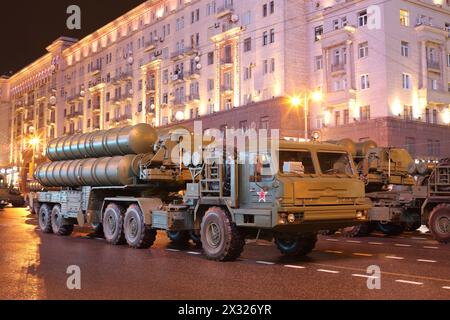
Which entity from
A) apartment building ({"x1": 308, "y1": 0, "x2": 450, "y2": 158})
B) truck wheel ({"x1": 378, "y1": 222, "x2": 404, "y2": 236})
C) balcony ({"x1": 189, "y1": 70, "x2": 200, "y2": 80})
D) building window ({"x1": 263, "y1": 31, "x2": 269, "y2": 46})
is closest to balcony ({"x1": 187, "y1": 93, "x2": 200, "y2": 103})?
balcony ({"x1": 189, "y1": 70, "x2": 200, "y2": 80})

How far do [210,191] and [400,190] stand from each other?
9204 mm

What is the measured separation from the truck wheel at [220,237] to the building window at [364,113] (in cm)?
3430

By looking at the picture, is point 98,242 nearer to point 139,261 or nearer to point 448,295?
point 139,261

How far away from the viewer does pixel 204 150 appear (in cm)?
1305

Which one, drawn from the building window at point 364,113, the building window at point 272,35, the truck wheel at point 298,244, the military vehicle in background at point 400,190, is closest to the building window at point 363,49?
the building window at point 364,113

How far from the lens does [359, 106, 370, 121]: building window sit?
146 ft

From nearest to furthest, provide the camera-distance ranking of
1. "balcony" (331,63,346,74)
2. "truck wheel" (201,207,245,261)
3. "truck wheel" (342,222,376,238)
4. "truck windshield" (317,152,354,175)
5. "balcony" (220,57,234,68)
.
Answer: "truck wheel" (201,207,245,261) → "truck windshield" (317,152,354,175) → "truck wheel" (342,222,376,238) → "balcony" (331,63,346,74) → "balcony" (220,57,234,68)

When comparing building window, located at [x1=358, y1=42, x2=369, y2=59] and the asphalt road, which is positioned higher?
building window, located at [x1=358, y1=42, x2=369, y2=59]

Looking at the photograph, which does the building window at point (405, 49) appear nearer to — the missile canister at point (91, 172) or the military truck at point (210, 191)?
the missile canister at point (91, 172)

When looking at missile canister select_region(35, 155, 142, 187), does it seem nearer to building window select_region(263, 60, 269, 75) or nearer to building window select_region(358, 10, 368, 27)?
building window select_region(263, 60, 269, 75)

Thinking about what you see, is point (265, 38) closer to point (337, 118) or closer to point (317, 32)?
point (317, 32)

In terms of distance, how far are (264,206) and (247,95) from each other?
41148 mm

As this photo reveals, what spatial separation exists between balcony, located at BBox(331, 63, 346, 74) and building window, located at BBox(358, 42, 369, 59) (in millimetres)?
1708

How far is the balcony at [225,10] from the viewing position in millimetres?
53722
